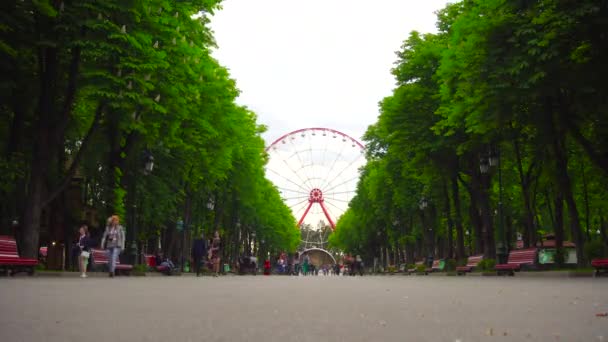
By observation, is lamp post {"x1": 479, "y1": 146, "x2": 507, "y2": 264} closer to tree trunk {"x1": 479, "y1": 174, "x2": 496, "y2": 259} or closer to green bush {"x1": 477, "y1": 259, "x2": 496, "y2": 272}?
green bush {"x1": 477, "y1": 259, "x2": 496, "y2": 272}

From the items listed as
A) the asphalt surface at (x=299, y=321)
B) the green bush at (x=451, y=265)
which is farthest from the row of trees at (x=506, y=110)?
the asphalt surface at (x=299, y=321)

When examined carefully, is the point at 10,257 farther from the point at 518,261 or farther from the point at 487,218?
the point at 487,218

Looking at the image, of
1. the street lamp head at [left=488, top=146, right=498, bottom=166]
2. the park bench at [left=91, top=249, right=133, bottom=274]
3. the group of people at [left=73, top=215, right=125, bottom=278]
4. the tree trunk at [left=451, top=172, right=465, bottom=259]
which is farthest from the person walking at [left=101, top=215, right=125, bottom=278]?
the tree trunk at [left=451, top=172, right=465, bottom=259]

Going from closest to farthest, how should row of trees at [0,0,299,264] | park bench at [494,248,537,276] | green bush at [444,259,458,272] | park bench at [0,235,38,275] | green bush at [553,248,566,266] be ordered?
park bench at [0,235,38,275], row of trees at [0,0,299,264], green bush at [553,248,566,266], park bench at [494,248,537,276], green bush at [444,259,458,272]

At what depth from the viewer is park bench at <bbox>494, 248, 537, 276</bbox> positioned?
24953 millimetres

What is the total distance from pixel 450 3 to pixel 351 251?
87.4 metres

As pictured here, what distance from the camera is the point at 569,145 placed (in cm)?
3033

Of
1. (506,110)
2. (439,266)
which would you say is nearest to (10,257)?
(506,110)

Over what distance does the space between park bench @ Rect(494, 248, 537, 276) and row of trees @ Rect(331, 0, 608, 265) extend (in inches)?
48.0

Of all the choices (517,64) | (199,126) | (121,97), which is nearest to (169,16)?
(121,97)

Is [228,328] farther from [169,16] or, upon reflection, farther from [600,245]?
[600,245]

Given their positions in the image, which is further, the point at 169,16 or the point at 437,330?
the point at 169,16

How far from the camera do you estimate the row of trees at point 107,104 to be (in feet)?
65.3

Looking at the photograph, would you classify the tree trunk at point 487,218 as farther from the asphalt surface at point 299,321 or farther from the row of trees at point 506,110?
the asphalt surface at point 299,321
